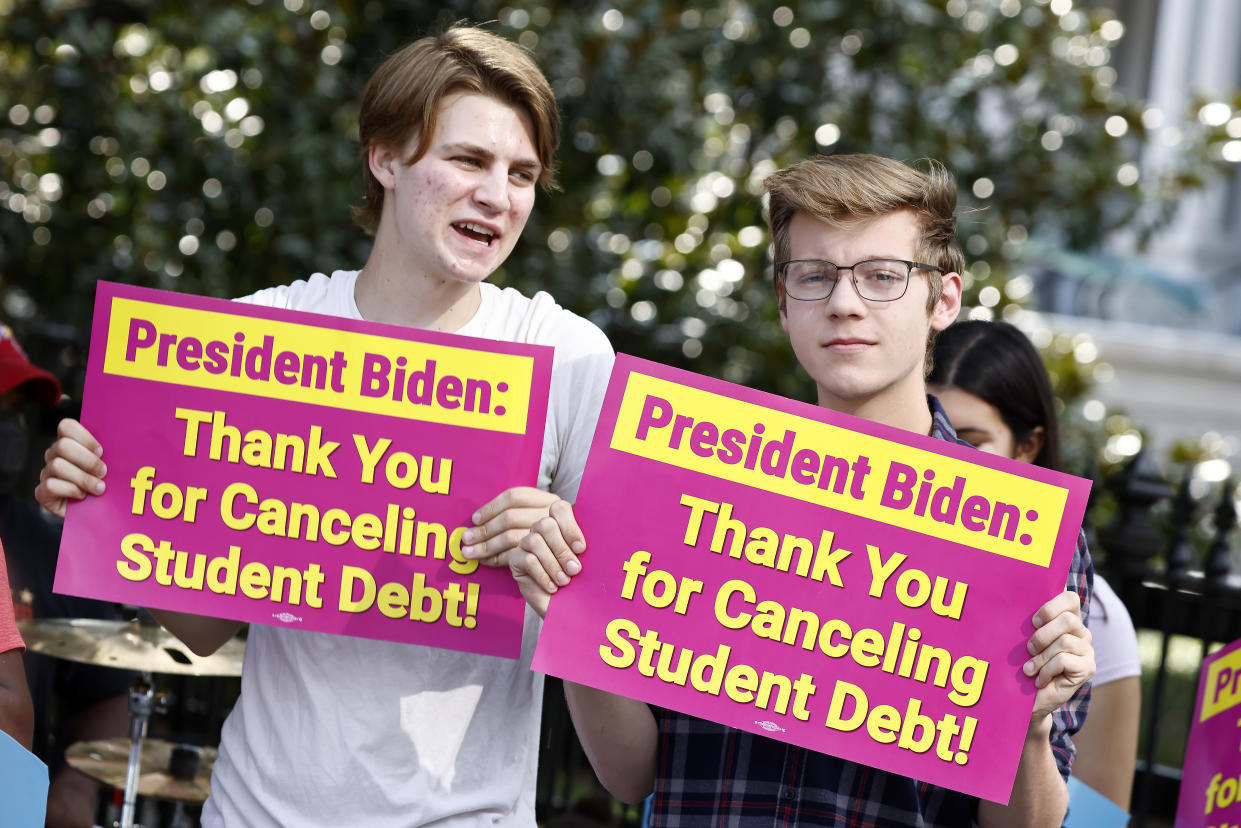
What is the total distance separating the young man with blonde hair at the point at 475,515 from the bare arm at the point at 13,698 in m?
0.27

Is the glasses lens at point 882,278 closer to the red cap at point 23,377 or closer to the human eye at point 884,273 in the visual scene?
the human eye at point 884,273

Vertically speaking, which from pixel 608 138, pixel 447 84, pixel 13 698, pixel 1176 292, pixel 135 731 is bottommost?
pixel 135 731

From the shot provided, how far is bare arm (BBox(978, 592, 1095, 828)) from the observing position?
76.3 inches

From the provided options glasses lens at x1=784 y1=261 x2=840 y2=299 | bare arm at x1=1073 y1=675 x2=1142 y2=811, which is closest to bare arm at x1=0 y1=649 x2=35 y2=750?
glasses lens at x1=784 y1=261 x2=840 y2=299

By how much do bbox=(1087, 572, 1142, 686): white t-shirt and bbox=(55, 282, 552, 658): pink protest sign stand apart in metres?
1.35

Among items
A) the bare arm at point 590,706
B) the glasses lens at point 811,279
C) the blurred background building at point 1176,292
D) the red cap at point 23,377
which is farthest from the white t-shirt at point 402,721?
the blurred background building at point 1176,292

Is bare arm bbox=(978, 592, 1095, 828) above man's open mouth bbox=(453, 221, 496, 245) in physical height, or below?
below

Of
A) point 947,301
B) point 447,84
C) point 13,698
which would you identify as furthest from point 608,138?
point 13,698

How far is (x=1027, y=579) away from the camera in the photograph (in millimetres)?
2002

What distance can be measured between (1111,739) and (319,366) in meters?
1.79

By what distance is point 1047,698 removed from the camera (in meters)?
1.95

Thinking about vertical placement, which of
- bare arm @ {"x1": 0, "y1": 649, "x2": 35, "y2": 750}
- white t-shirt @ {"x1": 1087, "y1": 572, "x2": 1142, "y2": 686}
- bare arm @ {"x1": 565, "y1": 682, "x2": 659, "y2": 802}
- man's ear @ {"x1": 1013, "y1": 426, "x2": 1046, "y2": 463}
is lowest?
bare arm @ {"x1": 0, "y1": 649, "x2": 35, "y2": 750}

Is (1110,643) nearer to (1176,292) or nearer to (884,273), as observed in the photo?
(884,273)

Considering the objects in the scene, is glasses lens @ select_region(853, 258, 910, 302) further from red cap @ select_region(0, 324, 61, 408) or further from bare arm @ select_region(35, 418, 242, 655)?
red cap @ select_region(0, 324, 61, 408)
